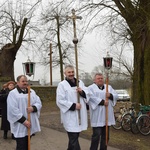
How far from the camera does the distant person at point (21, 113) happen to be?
4.97 metres

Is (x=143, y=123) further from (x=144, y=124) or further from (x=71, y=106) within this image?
(x=71, y=106)

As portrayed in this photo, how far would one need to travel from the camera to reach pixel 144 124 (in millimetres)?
9789

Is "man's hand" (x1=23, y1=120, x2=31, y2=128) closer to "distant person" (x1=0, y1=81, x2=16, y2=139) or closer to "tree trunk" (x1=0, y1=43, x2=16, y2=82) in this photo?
"distant person" (x1=0, y1=81, x2=16, y2=139)

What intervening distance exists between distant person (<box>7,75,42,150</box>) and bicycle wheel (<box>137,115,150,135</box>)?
5.21 m

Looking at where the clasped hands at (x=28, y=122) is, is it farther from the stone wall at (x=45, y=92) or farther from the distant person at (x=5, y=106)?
the stone wall at (x=45, y=92)

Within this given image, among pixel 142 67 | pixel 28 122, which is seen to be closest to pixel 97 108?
pixel 28 122

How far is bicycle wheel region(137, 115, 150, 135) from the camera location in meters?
9.68

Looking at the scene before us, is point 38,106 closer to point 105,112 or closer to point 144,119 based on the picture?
point 105,112

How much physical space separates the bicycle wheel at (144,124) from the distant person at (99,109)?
3.63 m

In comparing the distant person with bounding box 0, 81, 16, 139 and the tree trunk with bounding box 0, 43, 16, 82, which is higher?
the tree trunk with bounding box 0, 43, 16, 82

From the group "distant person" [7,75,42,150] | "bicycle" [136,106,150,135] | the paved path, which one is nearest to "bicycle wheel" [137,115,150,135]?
"bicycle" [136,106,150,135]

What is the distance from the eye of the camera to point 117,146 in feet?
25.5

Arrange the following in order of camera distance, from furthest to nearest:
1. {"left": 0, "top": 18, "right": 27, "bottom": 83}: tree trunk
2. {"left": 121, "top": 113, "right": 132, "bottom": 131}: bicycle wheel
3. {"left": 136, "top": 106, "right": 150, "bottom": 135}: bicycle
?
{"left": 0, "top": 18, "right": 27, "bottom": 83}: tree trunk < {"left": 121, "top": 113, "right": 132, "bottom": 131}: bicycle wheel < {"left": 136, "top": 106, "right": 150, "bottom": 135}: bicycle

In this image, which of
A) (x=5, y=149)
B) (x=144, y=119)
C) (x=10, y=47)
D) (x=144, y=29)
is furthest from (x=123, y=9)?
(x=10, y=47)
